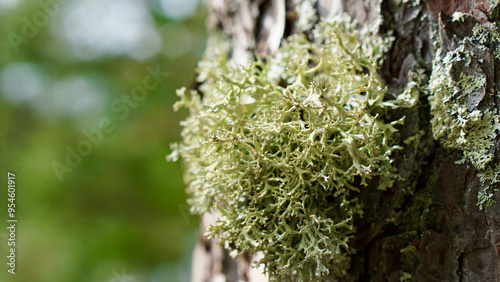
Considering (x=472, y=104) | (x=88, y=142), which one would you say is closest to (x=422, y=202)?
(x=472, y=104)

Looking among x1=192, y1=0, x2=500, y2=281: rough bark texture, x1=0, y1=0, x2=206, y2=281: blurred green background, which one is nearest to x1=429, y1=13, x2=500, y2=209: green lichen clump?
x1=192, y1=0, x2=500, y2=281: rough bark texture

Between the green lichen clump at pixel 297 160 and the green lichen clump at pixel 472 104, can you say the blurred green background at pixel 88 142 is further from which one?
the green lichen clump at pixel 472 104

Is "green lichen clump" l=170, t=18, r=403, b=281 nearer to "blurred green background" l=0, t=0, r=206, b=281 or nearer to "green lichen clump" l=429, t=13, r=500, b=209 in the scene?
"green lichen clump" l=429, t=13, r=500, b=209

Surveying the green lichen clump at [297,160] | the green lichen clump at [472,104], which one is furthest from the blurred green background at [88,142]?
the green lichen clump at [472,104]

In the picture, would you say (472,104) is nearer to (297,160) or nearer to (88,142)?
(297,160)

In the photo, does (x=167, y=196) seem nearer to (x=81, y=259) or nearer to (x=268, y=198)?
(x=81, y=259)

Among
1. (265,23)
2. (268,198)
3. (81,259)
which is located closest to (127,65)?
(81,259)
